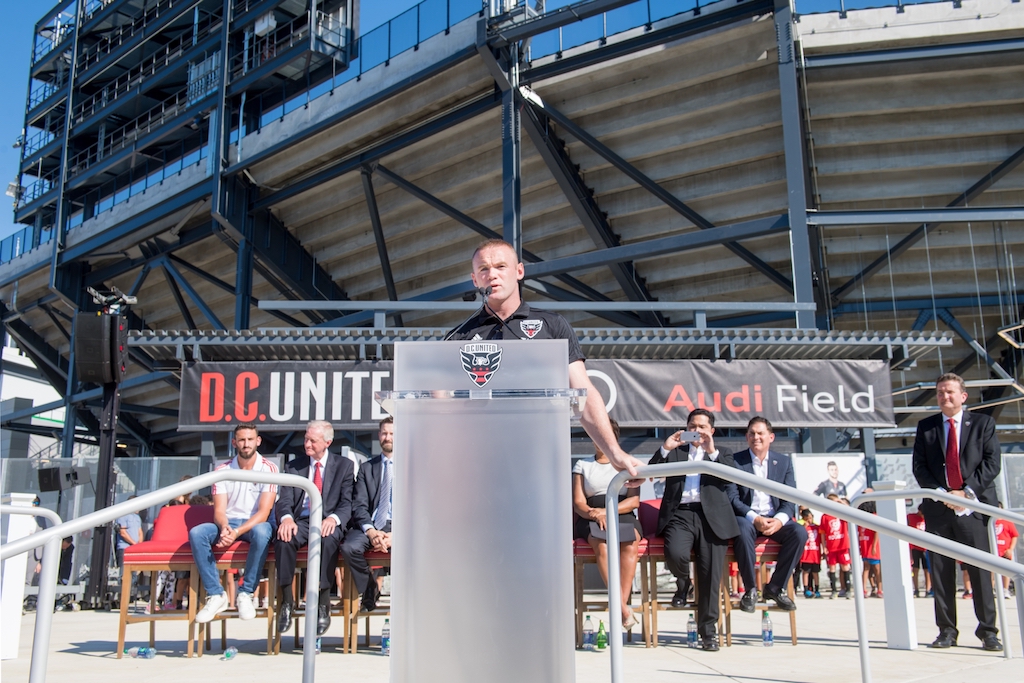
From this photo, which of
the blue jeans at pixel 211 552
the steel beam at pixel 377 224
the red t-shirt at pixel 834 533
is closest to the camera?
the blue jeans at pixel 211 552

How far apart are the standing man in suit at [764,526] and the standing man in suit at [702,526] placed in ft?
0.62

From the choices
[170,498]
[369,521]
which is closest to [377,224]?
[369,521]

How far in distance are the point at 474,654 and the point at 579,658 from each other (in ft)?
12.3

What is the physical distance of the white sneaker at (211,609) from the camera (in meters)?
5.59

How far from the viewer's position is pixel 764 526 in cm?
606

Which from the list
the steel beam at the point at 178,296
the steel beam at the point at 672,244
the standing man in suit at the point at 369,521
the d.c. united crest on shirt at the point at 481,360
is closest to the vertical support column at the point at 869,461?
the steel beam at the point at 672,244

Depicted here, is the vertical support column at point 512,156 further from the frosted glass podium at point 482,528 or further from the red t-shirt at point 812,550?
the frosted glass podium at point 482,528

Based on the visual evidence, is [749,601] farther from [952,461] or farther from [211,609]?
[211,609]

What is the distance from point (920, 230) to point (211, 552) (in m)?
14.7

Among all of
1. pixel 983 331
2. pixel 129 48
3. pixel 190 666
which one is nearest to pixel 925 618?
pixel 190 666

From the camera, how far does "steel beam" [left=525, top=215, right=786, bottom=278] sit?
41.5 ft

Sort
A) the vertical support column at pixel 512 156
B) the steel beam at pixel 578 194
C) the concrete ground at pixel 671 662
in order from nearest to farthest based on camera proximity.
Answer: the concrete ground at pixel 671 662 < the vertical support column at pixel 512 156 < the steel beam at pixel 578 194

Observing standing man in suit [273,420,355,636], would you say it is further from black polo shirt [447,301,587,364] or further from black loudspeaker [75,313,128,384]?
black loudspeaker [75,313,128,384]

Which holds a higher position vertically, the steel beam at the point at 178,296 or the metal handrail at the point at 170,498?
the steel beam at the point at 178,296
